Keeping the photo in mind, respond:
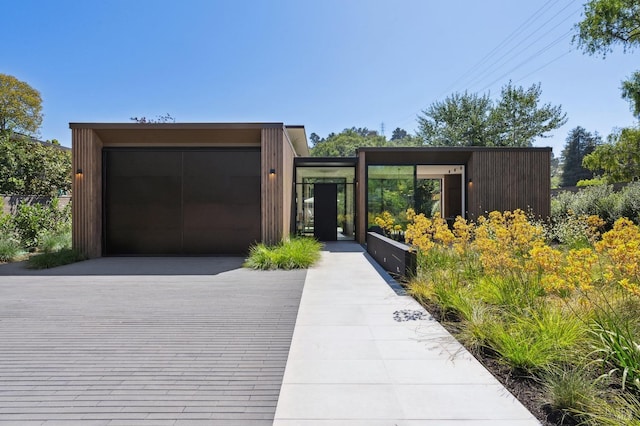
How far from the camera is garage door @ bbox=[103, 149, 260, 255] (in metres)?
9.74

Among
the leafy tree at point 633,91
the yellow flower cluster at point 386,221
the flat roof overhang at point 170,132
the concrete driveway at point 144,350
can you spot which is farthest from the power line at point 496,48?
the concrete driveway at point 144,350

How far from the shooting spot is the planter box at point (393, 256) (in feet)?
18.3

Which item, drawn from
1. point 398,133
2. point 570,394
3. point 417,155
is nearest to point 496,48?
point 417,155

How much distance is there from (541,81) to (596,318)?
28.7 metres

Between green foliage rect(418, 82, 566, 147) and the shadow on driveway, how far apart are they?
2395 centimetres

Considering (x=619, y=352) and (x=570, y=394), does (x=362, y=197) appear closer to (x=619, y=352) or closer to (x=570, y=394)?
(x=619, y=352)

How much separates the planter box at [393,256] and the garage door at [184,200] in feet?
11.6

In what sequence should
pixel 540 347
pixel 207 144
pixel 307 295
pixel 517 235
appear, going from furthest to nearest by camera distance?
pixel 207 144, pixel 307 295, pixel 517 235, pixel 540 347

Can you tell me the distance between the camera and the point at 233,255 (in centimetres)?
977

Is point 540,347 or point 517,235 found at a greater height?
point 517,235

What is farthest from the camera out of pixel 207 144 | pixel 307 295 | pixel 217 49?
pixel 217 49

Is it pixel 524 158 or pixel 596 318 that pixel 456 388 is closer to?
pixel 596 318

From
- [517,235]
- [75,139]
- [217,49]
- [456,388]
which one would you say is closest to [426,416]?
[456,388]

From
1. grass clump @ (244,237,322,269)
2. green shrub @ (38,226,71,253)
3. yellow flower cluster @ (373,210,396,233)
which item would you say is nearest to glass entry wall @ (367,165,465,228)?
yellow flower cluster @ (373,210,396,233)
